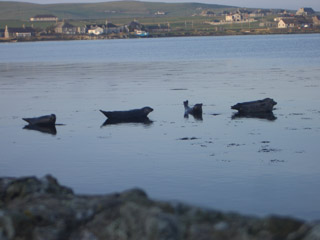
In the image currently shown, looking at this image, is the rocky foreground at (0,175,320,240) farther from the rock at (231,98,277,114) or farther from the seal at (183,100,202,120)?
the rock at (231,98,277,114)

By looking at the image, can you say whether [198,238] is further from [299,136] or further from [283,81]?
[283,81]

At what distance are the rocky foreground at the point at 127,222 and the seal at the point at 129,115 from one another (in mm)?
13904

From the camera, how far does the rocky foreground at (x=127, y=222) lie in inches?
243

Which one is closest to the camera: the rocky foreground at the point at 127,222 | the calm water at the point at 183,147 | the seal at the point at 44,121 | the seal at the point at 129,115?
the rocky foreground at the point at 127,222

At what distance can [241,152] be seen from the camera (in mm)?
15477

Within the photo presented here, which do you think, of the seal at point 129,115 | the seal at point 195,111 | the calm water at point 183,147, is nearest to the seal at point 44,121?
the calm water at point 183,147

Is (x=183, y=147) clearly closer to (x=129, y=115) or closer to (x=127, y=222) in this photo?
(x=129, y=115)

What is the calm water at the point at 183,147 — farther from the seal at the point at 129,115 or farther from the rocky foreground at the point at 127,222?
the rocky foreground at the point at 127,222

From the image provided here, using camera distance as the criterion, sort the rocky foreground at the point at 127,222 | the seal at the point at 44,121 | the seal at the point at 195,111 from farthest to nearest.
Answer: the seal at the point at 195,111
the seal at the point at 44,121
the rocky foreground at the point at 127,222

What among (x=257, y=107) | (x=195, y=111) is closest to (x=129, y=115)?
(x=195, y=111)

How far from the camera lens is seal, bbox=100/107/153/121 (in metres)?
21.7

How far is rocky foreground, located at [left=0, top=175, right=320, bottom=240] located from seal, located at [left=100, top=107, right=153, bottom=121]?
13.9 m

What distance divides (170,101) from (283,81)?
31.3 ft

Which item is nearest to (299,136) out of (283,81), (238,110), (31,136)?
(238,110)
